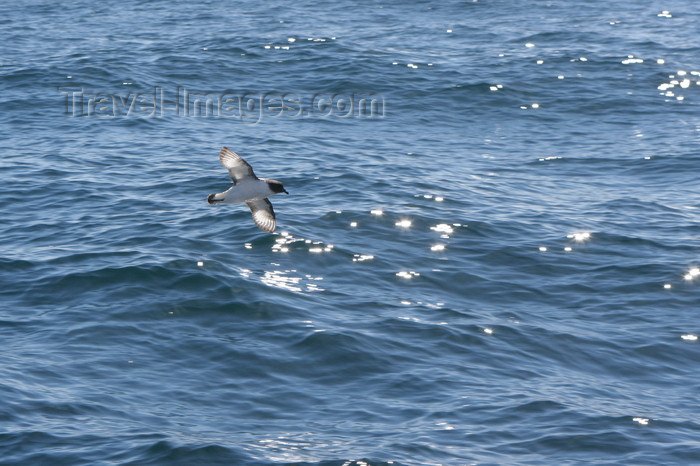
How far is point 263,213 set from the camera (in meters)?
18.5

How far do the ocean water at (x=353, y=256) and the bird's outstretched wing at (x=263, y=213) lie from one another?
7.22 feet

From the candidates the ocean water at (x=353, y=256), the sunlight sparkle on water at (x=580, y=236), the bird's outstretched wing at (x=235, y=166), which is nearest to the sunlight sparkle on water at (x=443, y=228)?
the ocean water at (x=353, y=256)

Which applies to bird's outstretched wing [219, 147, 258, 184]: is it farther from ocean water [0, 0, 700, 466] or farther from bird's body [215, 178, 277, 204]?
ocean water [0, 0, 700, 466]

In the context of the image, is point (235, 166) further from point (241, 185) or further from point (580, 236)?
point (580, 236)

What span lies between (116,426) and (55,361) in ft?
8.69

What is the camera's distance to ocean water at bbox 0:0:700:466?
649 inches

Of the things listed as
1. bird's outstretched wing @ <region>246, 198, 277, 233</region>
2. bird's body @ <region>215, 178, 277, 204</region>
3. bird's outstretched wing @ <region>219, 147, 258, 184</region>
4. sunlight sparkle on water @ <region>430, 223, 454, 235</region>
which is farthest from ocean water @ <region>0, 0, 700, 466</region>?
bird's outstretched wing @ <region>219, 147, 258, 184</region>

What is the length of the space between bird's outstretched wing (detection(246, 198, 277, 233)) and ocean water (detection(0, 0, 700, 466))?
2.20 meters

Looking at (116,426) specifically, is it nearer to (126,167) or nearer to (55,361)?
(55,361)

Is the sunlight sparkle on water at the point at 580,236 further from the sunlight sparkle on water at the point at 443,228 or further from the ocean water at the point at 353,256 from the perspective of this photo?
the sunlight sparkle on water at the point at 443,228

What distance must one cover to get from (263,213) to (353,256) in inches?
188

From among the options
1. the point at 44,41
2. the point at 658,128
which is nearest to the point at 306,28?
the point at 44,41

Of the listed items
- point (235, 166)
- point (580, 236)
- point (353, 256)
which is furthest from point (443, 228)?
point (235, 166)

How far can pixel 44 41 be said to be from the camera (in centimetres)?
4219
